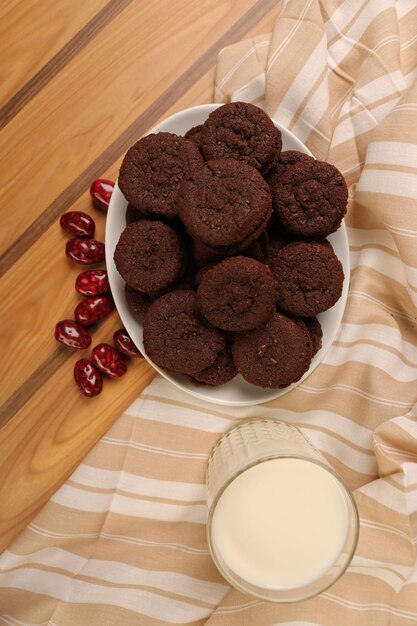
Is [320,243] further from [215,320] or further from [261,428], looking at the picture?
[261,428]

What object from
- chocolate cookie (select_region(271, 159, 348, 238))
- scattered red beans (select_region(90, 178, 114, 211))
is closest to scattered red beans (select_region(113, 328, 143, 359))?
scattered red beans (select_region(90, 178, 114, 211))

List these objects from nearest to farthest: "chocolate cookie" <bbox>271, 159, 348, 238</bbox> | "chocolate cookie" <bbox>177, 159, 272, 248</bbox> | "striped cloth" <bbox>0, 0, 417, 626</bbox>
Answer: "chocolate cookie" <bbox>177, 159, 272, 248</bbox>
"chocolate cookie" <bbox>271, 159, 348, 238</bbox>
"striped cloth" <bbox>0, 0, 417, 626</bbox>

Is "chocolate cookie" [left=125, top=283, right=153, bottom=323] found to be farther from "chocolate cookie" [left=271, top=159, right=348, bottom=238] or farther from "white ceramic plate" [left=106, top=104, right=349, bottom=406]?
"chocolate cookie" [left=271, top=159, right=348, bottom=238]

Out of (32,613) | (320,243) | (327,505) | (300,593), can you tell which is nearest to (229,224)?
(320,243)

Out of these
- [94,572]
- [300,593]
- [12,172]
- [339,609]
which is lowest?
[339,609]

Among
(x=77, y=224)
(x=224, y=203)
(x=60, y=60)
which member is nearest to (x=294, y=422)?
(x=224, y=203)

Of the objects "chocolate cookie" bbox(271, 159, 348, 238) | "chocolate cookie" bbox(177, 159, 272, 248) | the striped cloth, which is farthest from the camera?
the striped cloth

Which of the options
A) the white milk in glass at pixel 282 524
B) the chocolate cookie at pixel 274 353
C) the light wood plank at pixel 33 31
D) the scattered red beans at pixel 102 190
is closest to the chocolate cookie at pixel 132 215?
the scattered red beans at pixel 102 190
